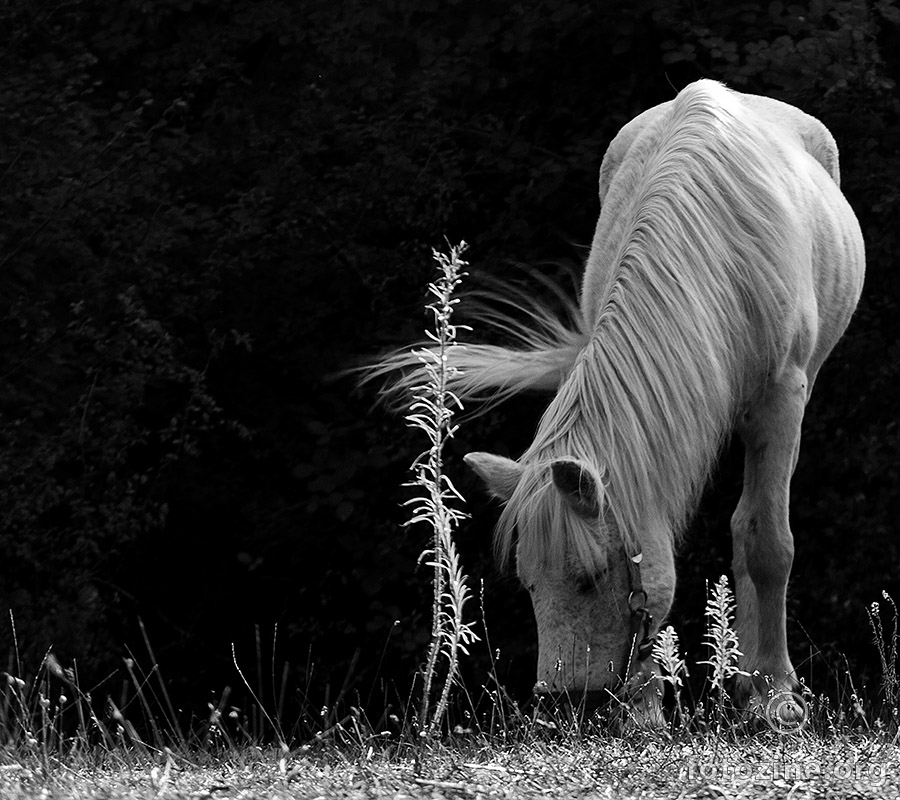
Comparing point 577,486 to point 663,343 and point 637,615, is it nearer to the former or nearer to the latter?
point 637,615

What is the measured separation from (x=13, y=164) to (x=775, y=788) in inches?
215

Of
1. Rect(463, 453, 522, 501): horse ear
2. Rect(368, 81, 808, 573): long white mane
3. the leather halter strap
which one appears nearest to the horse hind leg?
Rect(368, 81, 808, 573): long white mane

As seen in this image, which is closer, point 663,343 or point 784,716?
Result: point 663,343

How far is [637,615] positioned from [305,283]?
176 inches

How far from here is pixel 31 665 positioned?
639cm

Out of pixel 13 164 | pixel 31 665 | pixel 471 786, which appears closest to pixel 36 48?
pixel 13 164

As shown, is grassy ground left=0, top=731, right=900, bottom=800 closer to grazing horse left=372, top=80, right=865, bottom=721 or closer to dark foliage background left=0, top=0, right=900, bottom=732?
grazing horse left=372, top=80, right=865, bottom=721

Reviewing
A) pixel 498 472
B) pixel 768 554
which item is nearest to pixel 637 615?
pixel 498 472

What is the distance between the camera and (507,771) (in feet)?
7.88

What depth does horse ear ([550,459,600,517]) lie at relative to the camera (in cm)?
337

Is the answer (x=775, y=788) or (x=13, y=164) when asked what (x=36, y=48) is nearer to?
(x=13, y=164)

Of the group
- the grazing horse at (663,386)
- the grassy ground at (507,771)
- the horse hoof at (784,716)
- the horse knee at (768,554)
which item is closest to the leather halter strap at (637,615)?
the grazing horse at (663,386)

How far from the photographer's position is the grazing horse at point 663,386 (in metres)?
3.45

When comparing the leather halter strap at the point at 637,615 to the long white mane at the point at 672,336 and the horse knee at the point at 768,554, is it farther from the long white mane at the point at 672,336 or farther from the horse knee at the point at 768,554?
the horse knee at the point at 768,554
